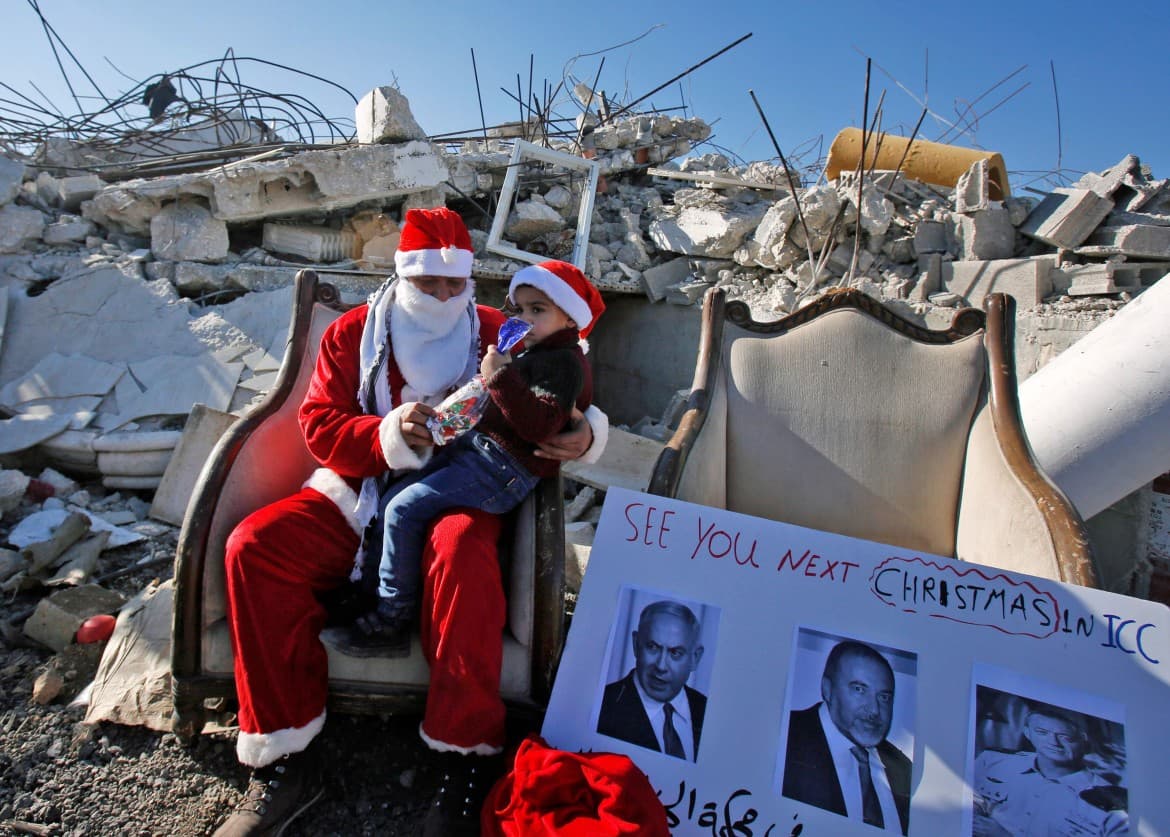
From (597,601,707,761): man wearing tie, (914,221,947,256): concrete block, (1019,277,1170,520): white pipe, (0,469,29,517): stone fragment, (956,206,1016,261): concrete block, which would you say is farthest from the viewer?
(914,221,947,256): concrete block

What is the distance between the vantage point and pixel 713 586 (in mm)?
1562

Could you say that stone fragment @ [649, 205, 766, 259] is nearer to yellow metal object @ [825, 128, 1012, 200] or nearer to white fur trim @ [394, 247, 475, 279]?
yellow metal object @ [825, 128, 1012, 200]

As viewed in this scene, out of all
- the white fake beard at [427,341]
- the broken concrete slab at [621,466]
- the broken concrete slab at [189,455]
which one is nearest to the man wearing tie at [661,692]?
the white fake beard at [427,341]

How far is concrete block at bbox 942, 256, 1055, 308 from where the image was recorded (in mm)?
3852

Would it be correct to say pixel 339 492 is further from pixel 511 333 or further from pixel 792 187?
pixel 792 187

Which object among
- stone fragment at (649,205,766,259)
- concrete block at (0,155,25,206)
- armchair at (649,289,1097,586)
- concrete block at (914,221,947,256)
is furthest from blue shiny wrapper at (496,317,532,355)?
concrete block at (0,155,25,206)

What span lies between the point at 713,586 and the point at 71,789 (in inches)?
73.0

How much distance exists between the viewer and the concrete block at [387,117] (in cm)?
525

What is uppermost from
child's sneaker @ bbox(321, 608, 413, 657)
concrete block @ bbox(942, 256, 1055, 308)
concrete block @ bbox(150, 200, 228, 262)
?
concrete block @ bbox(942, 256, 1055, 308)

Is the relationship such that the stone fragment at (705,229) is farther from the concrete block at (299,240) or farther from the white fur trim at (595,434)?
the white fur trim at (595,434)

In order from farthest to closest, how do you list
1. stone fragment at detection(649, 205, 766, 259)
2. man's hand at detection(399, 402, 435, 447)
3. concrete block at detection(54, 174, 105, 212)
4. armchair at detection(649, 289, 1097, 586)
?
1. stone fragment at detection(649, 205, 766, 259)
2. concrete block at detection(54, 174, 105, 212)
3. armchair at detection(649, 289, 1097, 586)
4. man's hand at detection(399, 402, 435, 447)

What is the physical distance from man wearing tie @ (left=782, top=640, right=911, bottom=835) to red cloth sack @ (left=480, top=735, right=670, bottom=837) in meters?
0.31

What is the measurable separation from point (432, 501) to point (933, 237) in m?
4.35

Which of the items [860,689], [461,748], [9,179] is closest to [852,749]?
[860,689]
